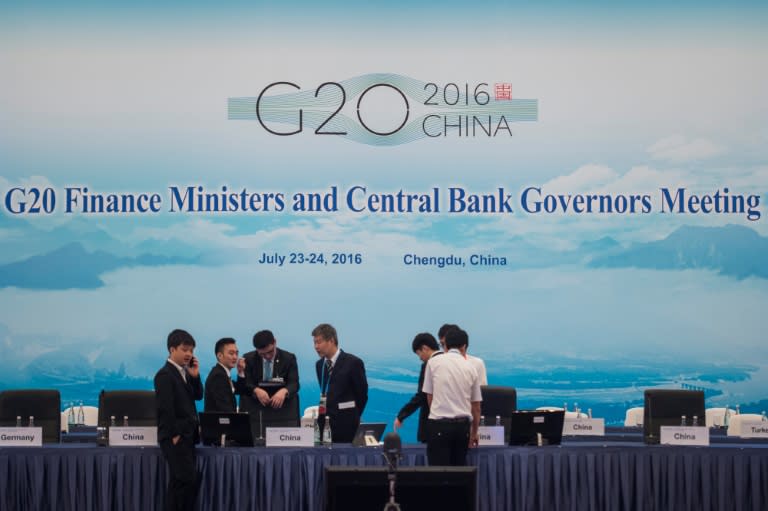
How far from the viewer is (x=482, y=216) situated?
30.4 ft

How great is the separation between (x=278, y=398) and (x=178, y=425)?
107 centimetres

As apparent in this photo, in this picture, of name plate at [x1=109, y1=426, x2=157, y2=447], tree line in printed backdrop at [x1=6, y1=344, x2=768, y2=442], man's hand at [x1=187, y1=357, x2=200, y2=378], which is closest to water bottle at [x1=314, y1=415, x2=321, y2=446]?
man's hand at [x1=187, y1=357, x2=200, y2=378]

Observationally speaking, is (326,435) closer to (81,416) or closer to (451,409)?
(451,409)

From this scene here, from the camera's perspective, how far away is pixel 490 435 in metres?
6.54

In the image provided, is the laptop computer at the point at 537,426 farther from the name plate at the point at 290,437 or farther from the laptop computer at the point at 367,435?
the name plate at the point at 290,437

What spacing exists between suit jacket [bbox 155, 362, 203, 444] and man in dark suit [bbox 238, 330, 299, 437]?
89cm

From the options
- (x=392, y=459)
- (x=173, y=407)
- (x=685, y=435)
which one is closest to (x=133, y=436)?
(x=173, y=407)

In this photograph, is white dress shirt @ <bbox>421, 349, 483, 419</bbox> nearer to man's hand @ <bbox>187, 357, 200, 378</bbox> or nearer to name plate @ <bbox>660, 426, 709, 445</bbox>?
name plate @ <bbox>660, 426, 709, 445</bbox>

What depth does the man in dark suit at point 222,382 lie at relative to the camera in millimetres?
6852

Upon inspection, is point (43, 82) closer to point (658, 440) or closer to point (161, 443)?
point (161, 443)

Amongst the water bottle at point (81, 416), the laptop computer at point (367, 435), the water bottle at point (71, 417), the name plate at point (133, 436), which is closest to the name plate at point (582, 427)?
the laptop computer at point (367, 435)

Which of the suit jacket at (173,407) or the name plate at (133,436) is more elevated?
the suit jacket at (173,407)

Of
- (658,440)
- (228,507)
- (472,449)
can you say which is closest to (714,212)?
(658,440)

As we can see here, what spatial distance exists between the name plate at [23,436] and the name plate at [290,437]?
4.37 feet
